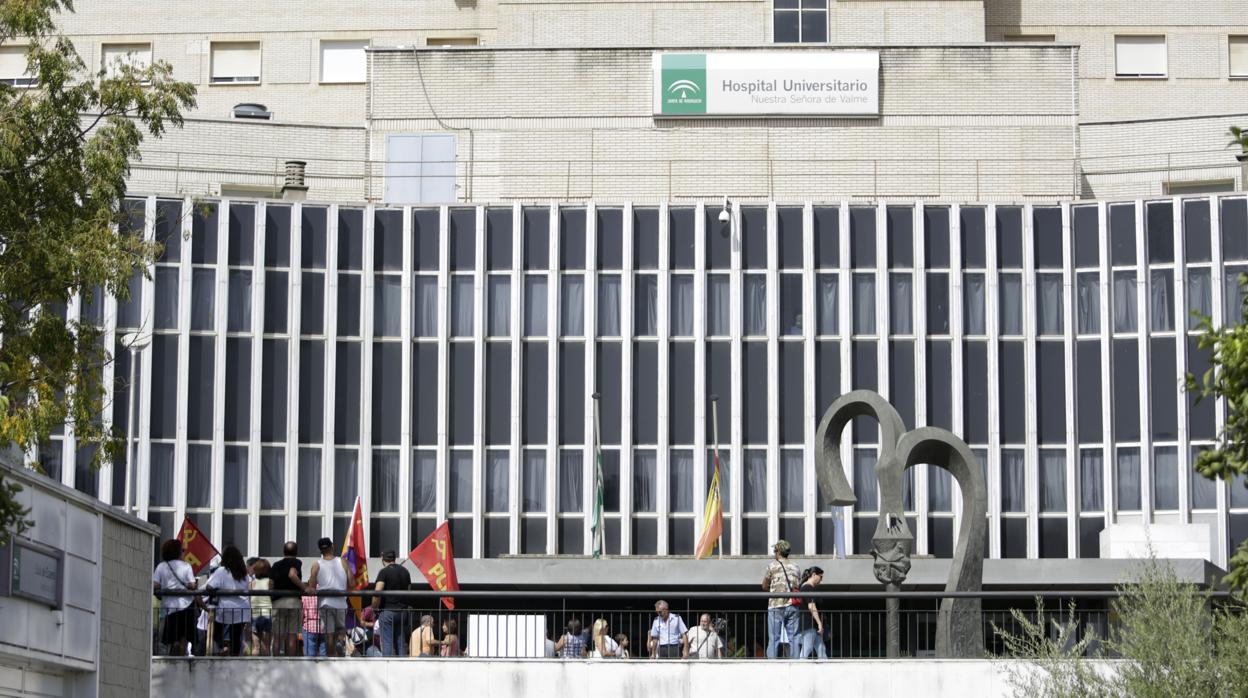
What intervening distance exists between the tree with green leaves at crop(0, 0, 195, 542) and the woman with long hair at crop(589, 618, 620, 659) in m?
6.26

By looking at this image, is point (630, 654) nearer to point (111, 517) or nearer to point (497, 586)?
point (111, 517)

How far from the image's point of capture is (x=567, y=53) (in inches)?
2140

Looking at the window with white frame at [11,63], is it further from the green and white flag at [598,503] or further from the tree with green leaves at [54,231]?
the tree with green leaves at [54,231]

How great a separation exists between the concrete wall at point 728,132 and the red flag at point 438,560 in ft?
68.7

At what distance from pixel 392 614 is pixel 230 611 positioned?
200cm

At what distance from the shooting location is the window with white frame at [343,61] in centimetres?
6231

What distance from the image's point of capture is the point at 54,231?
1040 inches

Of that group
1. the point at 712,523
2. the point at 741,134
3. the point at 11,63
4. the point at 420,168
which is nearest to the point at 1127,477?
the point at 712,523

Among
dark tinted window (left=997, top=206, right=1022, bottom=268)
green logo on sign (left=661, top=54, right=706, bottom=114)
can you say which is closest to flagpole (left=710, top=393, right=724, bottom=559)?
dark tinted window (left=997, top=206, right=1022, bottom=268)

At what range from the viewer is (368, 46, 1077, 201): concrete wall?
174 feet

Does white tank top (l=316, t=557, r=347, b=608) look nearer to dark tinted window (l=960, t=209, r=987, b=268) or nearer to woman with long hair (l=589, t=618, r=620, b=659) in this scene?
woman with long hair (l=589, t=618, r=620, b=659)

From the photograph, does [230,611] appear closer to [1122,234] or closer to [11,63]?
[1122,234]

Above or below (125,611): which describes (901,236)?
above

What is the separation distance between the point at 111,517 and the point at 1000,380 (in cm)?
2772
